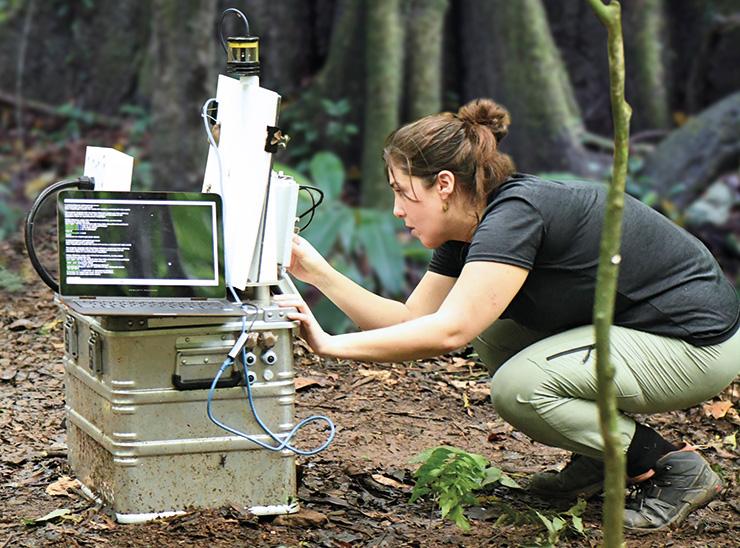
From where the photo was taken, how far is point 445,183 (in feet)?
10.5

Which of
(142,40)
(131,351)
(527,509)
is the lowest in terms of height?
(527,509)

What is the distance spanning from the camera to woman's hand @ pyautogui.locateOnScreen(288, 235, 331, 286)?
3412 millimetres

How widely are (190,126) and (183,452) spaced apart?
5.60m

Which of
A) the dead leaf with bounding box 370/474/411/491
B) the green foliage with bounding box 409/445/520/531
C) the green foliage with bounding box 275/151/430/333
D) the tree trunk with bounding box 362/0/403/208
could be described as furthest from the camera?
the tree trunk with bounding box 362/0/403/208

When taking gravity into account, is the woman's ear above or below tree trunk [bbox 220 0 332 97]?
below

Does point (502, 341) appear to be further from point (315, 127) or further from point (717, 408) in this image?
point (315, 127)

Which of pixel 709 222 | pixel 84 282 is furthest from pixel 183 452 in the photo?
pixel 709 222

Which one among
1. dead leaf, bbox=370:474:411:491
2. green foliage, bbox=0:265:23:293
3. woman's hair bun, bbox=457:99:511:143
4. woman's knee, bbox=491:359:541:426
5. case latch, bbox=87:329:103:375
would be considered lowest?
A: dead leaf, bbox=370:474:411:491

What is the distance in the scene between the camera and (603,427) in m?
2.35

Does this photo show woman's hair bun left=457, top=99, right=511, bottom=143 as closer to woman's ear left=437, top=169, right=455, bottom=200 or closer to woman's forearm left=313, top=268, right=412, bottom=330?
woman's ear left=437, top=169, right=455, bottom=200

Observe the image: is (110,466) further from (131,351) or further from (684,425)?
(684,425)

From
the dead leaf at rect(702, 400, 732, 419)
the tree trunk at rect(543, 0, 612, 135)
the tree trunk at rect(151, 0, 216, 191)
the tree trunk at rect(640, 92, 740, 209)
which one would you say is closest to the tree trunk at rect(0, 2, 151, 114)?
the tree trunk at rect(151, 0, 216, 191)

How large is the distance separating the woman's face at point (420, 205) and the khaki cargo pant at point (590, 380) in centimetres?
43

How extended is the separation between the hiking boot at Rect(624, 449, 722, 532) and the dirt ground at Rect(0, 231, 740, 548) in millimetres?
53
